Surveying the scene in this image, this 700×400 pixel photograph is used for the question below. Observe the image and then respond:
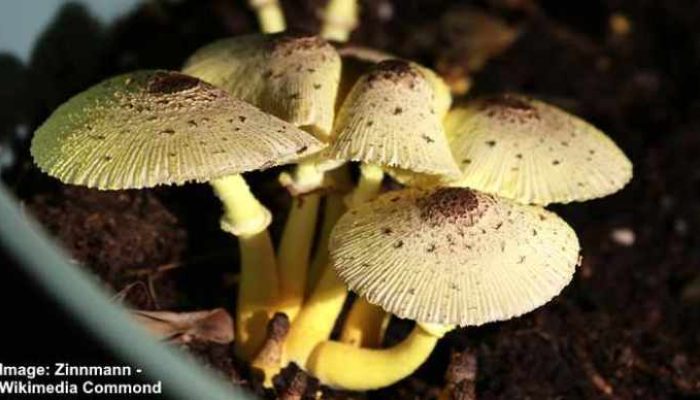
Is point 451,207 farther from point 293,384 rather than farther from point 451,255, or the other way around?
point 293,384

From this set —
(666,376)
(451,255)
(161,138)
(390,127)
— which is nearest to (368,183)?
(390,127)

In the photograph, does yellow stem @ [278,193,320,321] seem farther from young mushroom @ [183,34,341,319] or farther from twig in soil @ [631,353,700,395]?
twig in soil @ [631,353,700,395]

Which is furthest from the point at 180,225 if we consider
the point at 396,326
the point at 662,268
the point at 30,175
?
the point at 662,268

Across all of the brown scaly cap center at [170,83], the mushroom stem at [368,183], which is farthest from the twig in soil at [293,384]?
the brown scaly cap center at [170,83]

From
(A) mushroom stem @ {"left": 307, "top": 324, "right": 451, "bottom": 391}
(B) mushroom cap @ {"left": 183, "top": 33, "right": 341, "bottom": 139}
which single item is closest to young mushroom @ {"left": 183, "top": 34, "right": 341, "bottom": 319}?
(B) mushroom cap @ {"left": 183, "top": 33, "right": 341, "bottom": 139}

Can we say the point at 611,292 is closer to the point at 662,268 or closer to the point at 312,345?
the point at 662,268

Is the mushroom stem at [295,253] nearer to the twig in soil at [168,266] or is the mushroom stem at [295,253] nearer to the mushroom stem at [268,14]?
the twig in soil at [168,266]
